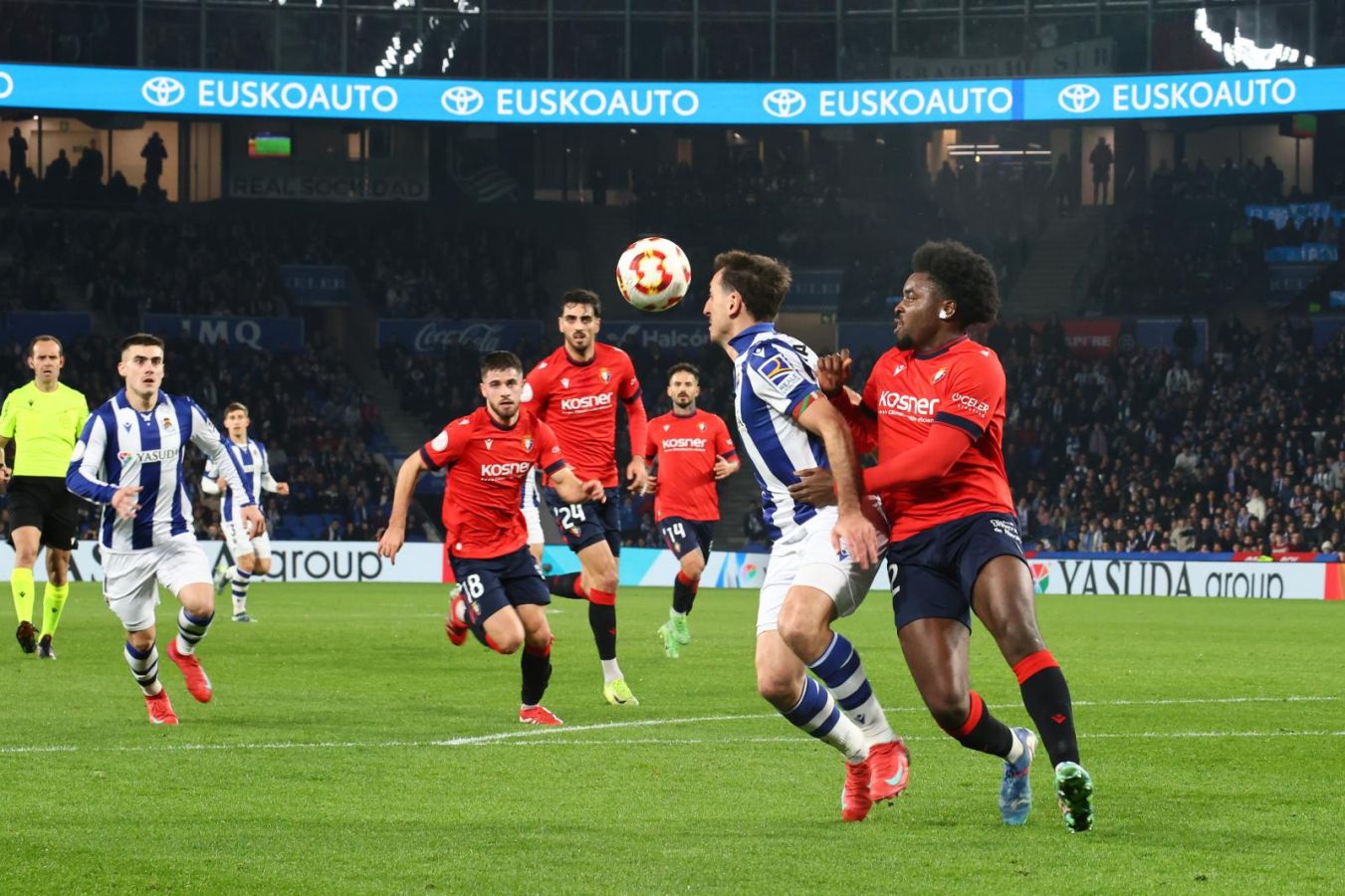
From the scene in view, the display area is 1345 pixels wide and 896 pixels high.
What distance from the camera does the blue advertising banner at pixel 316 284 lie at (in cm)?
4319

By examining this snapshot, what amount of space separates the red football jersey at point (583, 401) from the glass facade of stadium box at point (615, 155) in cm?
3052

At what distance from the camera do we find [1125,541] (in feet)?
114

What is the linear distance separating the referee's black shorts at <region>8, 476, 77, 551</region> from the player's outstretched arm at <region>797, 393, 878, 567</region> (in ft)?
35.0

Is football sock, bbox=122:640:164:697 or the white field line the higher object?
football sock, bbox=122:640:164:697

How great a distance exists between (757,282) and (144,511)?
519 cm

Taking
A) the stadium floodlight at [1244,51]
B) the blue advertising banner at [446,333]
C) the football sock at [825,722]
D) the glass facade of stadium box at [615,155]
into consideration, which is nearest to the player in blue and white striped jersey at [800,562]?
the football sock at [825,722]

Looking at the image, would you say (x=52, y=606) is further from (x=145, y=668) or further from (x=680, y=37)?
(x=680, y=37)

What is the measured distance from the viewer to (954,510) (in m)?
7.39

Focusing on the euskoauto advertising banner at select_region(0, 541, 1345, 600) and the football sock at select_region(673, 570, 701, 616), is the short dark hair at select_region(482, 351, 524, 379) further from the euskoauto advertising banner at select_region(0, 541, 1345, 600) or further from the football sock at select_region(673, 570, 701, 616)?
the euskoauto advertising banner at select_region(0, 541, 1345, 600)

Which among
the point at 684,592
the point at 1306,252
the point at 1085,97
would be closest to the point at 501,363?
the point at 684,592

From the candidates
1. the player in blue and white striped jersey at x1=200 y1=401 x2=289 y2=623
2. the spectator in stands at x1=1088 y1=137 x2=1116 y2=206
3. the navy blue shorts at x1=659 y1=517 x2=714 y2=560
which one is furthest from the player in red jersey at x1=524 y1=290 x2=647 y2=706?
the spectator in stands at x1=1088 y1=137 x2=1116 y2=206

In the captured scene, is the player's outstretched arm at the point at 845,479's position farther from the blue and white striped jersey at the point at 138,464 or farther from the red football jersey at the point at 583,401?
the red football jersey at the point at 583,401

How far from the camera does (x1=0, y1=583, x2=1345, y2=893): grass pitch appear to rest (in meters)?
6.37

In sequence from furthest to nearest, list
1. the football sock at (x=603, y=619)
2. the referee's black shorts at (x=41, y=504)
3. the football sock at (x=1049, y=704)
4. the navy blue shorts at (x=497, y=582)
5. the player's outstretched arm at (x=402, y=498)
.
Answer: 1. the referee's black shorts at (x=41, y=504)
2. the football sock at (x=603, y=619)
3. the navy blue shorts at (x=497, y=582)
4. the player's outstretched arm at (x=402, y=498)
5. the football sock at (x=1049, y=704)
